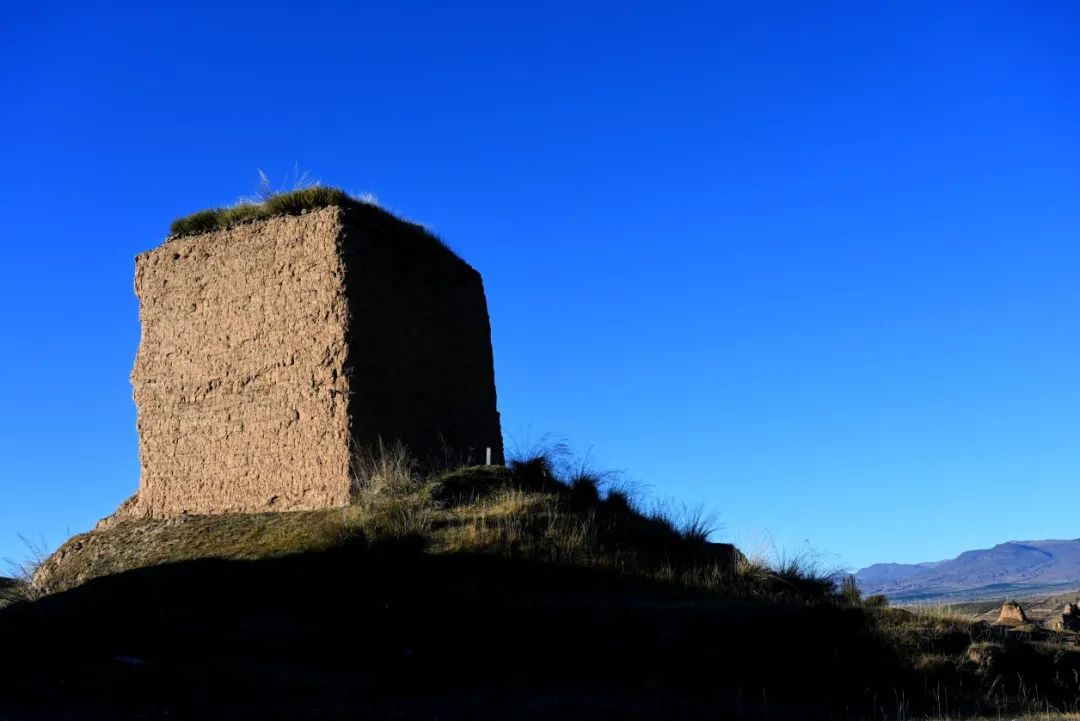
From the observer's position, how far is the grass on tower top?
43.8 feet

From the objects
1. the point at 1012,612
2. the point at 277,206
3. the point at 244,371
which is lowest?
the point at 1012,612

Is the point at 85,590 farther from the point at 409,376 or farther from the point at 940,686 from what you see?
the point at 940,686

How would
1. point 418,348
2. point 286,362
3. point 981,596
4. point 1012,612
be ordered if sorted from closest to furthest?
1. point 286,362
2. point 418,348
3. point 1012,612
4. point 981,596

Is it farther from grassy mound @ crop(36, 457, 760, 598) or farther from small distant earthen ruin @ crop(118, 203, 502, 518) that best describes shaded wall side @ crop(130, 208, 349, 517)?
grassy mound @ crop(36, 457, 760, 598)

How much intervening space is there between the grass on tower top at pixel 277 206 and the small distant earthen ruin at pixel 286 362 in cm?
20

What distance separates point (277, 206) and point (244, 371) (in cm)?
221

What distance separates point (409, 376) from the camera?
1323cm

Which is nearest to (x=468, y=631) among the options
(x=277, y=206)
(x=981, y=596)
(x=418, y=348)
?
(x=418, y=348)

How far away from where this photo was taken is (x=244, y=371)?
12.8 meters

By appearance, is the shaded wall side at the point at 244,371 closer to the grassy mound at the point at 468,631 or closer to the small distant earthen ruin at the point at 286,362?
the small distant earthen ruin at the point at 286,362

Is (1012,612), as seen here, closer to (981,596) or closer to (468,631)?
(468,631)

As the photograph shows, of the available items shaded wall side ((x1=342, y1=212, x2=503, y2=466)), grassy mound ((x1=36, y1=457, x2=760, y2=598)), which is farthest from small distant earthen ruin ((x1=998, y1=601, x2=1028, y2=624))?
shaded wall side ((x1=342, y1=212, x2=503, y2=466))

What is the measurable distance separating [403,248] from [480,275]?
2.03 m

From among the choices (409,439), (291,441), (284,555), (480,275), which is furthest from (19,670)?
(480,275)
